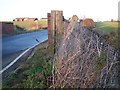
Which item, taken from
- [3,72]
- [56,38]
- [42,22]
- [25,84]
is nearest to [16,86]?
[25,84]

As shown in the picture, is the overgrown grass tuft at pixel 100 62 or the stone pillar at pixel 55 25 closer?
the overgrown grass tuft at pixel 100 62

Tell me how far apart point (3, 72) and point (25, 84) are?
303 centimetres

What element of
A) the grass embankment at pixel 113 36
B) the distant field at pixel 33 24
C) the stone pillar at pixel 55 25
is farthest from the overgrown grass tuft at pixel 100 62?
the distant field at pixel 33 24

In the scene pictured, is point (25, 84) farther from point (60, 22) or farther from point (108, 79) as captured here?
point (60, 22)

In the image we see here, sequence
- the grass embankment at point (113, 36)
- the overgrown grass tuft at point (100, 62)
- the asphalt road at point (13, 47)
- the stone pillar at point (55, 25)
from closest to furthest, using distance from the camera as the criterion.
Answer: the overgrown grass tuft at point (100, 62), the stone pillar at point (55, 25), the asphalt road at point (13, 47), the grass embankment at point (113, 36)

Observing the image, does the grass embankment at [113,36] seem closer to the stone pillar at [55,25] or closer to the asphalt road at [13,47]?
the stone pillar at [55,25]

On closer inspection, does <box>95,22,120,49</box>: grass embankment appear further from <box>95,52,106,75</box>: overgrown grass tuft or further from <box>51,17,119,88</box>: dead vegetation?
<box>51,17,119,88</box>: dead vegetation

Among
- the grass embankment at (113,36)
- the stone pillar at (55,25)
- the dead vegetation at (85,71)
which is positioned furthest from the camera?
the grass embankment at (113,36)

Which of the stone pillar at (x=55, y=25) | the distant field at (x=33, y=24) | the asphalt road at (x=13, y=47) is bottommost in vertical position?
the asphalt road at (x=13, y=47)

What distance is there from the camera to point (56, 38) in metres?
9.65

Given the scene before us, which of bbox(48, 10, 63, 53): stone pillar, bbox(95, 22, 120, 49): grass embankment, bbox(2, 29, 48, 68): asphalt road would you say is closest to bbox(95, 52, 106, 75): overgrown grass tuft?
bbox(48, 10, 63, 53): stone pillar

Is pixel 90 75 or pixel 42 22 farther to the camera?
pixel 42 22

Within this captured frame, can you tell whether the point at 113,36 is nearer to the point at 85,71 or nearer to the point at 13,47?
the point at 13,47

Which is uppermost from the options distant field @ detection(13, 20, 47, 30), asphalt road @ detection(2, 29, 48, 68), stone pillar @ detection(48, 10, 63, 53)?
stone pillar @ detection(48, 10, 63, 53)
